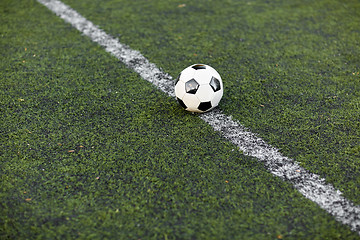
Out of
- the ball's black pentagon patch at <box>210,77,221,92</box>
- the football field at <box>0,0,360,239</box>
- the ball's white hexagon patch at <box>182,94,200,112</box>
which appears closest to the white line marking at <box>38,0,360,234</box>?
the football field at <box>0,0,360,239</box>

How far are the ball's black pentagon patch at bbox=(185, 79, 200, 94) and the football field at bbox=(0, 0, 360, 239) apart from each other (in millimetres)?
276

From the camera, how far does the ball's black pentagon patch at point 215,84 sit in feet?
11.0

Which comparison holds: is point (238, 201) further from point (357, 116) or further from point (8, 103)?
point (8, 103)

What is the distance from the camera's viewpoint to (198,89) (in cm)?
333

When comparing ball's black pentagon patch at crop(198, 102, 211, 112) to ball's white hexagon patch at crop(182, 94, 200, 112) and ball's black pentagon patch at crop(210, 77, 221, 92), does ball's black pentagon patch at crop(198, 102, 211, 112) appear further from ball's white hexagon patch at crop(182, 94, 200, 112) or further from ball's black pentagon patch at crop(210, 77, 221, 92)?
ball's black pentagon patch at crop(210, 77, 221, 92)

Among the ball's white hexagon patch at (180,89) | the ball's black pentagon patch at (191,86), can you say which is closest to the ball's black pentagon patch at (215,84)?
the ball's black pentagon patch at (191,86)

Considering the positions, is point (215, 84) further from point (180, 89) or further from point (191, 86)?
point (180, 89)

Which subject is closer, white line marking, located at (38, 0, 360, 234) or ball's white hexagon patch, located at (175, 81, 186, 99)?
white line marking, located at (38, 0, 360, 234)

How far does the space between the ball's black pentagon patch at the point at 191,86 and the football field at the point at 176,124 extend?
276 millimetres

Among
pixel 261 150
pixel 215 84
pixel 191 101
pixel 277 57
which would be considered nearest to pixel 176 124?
pixel 191 101

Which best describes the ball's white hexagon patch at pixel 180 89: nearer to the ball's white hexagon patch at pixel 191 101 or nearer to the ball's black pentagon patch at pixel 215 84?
the ball's white hexagon patch at pixel 191 101

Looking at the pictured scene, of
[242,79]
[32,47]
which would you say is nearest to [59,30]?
[32,47]

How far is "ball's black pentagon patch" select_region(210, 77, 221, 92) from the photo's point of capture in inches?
133

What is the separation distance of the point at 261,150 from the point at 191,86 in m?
0.85
